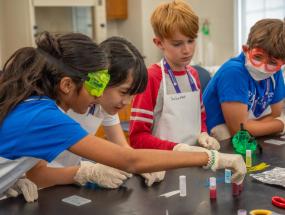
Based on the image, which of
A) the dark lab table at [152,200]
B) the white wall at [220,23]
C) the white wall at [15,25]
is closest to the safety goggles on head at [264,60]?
the dark lab table at [152,200]

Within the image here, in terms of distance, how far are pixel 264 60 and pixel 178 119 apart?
417 millimetres

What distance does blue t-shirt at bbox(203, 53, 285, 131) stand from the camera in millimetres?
1788

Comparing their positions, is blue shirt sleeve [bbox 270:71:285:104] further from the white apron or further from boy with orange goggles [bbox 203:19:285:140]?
the white apron

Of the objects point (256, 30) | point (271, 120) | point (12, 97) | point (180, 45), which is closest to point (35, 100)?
point (12, 97)

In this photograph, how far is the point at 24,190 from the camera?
1.12 m

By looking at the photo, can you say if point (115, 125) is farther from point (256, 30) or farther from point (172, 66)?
point (256, 30)

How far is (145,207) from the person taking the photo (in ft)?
3.50

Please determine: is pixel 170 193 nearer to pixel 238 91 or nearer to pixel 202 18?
pixel 238 91

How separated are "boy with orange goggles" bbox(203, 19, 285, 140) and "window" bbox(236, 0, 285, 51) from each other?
207 cm

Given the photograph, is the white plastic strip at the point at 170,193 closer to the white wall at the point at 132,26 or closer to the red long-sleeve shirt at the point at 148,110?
the red long-sleeve shirt at the point at 148,110

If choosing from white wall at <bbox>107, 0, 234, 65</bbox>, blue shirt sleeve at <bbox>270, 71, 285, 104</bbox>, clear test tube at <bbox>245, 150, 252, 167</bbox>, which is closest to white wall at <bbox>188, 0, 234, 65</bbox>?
white wall at <bbox>107, 0, 234, 65</bbox>

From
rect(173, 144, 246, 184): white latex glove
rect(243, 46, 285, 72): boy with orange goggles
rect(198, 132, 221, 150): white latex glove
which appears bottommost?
rect(198, 132, 221, 150): white latex glove

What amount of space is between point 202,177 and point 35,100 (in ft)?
1.74

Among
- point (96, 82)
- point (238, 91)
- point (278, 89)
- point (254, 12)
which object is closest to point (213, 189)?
point (96, 82)
